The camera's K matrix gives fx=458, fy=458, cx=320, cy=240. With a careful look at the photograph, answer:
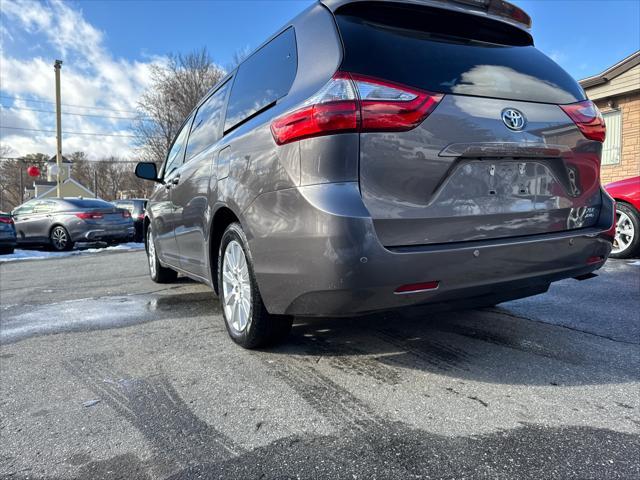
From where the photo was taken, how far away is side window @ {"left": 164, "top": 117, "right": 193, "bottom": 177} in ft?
14.9

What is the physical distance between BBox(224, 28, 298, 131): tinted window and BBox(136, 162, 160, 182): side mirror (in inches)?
89.3

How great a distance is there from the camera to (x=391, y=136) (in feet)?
6.72

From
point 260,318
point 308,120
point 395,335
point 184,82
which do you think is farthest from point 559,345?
point 184,82

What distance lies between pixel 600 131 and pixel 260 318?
2.23 m

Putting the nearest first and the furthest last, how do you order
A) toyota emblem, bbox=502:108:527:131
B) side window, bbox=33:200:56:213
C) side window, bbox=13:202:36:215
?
toyota emblem, bbox=502:108:527:131 < side window, bbox=33:200:56:213 < side window, bbox=13:202:36:215

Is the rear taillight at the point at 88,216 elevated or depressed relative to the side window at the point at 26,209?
depressed

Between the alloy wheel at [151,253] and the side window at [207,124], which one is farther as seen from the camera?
the alloy wheel at [151,253]

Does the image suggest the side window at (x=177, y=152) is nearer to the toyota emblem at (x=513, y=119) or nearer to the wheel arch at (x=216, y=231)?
the wheel arch at (x=216, y=231)

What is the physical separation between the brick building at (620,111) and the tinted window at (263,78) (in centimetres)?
1055

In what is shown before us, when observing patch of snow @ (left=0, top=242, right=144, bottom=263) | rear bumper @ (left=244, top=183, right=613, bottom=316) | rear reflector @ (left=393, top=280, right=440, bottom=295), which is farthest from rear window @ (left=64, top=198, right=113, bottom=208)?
rear reflector @ (left=393, top=280, right=440, bottom=295)

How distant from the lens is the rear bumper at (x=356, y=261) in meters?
1.99

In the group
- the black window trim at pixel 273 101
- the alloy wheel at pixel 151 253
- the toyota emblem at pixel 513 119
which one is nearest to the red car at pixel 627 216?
the toyota emblem at pixel 513 119

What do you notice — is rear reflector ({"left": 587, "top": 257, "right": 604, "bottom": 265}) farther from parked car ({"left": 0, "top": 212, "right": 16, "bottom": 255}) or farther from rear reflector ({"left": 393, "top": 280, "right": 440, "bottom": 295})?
parked car ({"left": 0, "top": 212, "right": 16, "bottom": 255})

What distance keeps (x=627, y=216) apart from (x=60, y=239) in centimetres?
1231
